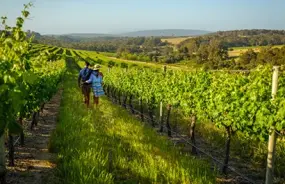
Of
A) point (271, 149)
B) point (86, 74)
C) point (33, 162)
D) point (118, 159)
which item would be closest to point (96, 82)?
point (86, 74)

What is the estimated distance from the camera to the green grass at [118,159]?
548 cm

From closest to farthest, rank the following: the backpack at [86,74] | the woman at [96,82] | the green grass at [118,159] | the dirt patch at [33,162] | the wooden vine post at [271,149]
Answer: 1. the green grass at [118,159]
2. the dirt patch at [33,162]
3. the wooden vine post at [271,149]
4. the woman at [96,82]
5. the backpack at [86,74]

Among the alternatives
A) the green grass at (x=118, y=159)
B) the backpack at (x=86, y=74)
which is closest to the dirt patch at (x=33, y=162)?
the green grass at (x=118, y=159)

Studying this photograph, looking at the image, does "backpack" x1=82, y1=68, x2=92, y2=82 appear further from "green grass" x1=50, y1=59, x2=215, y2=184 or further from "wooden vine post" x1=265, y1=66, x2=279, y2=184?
"wooden vine post" x1=265, y1=66, x2=279, y2=184

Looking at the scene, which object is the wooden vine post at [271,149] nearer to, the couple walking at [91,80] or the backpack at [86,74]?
the couple walking at [91,80]

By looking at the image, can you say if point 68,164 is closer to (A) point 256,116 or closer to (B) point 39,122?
(A) point 256,116

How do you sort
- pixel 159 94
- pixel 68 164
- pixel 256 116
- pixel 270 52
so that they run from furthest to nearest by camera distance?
pixel 270 52 < pixel 159 94 < pixel 256 116 < pixel 68 164

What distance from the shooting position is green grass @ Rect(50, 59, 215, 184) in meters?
5.48

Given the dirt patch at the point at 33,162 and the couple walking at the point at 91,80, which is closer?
the dirt patch at the point at 33,162

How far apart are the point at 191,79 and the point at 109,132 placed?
2.76m

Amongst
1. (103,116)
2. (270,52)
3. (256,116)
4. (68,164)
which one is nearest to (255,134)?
(256,116)

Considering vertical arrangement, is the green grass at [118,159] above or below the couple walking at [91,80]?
below

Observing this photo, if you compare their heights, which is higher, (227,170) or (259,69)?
(259,69)

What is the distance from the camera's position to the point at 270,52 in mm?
50844
